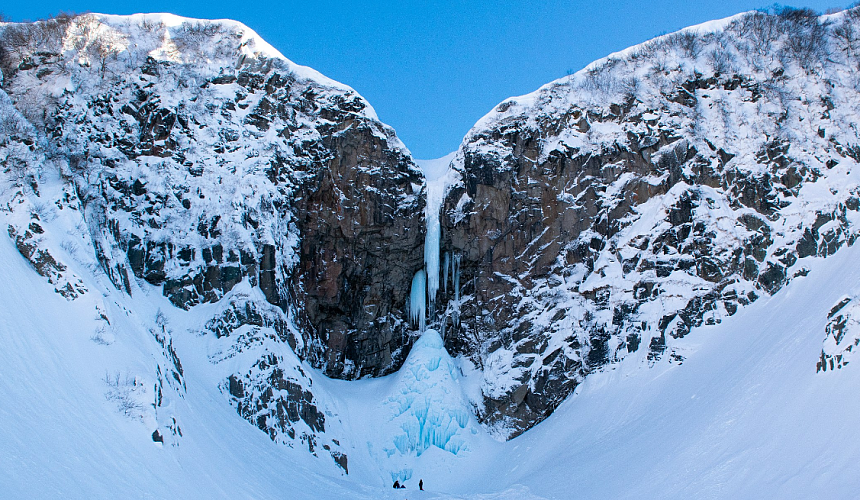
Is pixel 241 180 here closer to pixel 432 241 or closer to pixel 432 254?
pixel 432 241

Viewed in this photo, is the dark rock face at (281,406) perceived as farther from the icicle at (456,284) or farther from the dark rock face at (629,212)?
the icicle at (456,284)

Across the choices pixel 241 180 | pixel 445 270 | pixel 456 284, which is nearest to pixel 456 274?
pixel 456 284

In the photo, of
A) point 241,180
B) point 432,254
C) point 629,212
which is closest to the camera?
point 241,180

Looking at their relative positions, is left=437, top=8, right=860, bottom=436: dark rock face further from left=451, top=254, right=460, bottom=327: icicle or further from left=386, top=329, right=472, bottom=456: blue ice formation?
left=386, top=329, right=472, bottom=456: blue ice formation

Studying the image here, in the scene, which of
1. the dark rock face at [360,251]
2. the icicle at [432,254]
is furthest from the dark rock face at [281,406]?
the icicle at [432,254]

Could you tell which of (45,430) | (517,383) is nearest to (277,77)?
(517,383)
